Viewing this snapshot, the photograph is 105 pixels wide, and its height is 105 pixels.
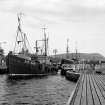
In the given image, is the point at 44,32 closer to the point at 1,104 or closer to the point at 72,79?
the point at 72,79

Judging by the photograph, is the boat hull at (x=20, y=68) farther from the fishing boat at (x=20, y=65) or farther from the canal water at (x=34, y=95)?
the canal water at (x=34, y=95)

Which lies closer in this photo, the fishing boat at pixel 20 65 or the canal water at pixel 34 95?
the canal water at pixel 34 95

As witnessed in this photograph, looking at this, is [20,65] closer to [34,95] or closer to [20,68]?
[20,68]

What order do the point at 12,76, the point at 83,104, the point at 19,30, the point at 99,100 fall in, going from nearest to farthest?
the point at 83,104 → the point at 99,100 → the point at 12,76 → the point at 19,30

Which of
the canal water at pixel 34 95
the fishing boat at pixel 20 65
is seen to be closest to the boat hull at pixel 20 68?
the fishing boat at pixel 20 65

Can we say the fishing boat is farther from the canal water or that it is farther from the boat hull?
the canal water

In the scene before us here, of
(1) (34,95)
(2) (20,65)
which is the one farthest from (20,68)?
(1) (34,95)

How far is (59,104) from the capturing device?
21969 millimetres

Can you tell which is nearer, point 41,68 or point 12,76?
point 12,76

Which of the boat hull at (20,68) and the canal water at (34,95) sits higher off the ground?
the boat hull at (20,68)

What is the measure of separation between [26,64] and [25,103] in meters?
43.0

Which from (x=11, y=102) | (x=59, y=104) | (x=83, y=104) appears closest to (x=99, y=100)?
(x=83, y=104)

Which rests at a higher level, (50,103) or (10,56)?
(10,56)

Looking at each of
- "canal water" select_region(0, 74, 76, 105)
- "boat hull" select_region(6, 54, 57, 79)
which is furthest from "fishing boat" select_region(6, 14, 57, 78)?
"canal water" select_region(0, 74, 76, 105)
